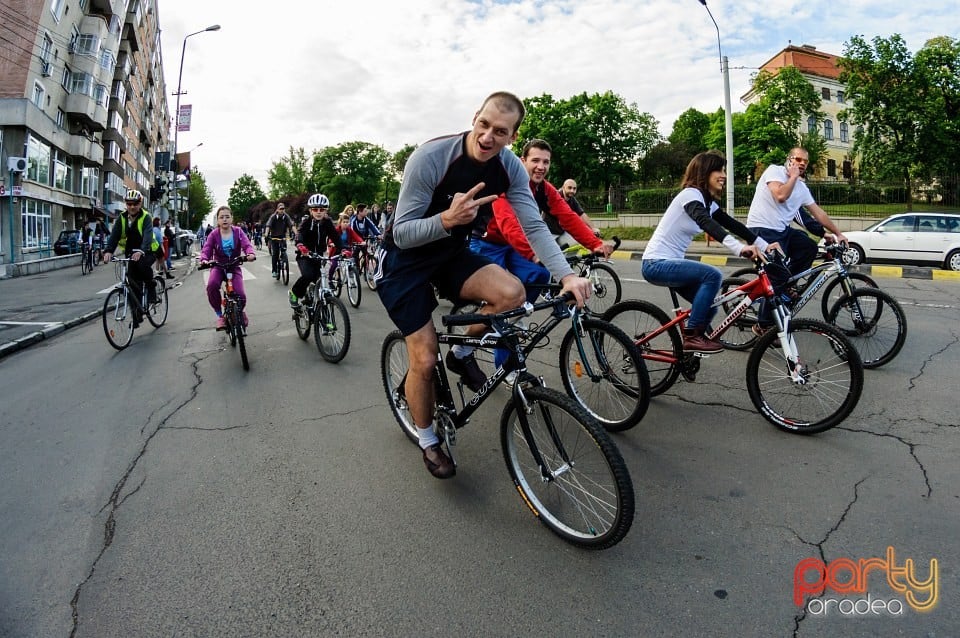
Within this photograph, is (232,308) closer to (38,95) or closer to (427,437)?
(427,437)

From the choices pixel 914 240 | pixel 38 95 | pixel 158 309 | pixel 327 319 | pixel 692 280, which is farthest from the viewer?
pixel 38 95

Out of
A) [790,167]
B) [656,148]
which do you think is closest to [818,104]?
[656,148]

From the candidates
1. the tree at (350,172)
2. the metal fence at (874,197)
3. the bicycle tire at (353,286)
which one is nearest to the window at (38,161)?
the bicycle tire at (353,286)

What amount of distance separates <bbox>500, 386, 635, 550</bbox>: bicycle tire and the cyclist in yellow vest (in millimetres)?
7240

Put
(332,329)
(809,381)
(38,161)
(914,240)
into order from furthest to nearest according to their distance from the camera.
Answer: (38,161) → (914,240) → (332,329) → (809,381)

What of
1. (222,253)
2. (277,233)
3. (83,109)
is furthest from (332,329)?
(83,109)

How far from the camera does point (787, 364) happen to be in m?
3.92

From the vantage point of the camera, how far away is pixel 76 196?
127ft

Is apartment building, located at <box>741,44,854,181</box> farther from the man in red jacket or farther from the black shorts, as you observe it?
the black shorts

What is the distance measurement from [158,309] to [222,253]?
2.31 metres

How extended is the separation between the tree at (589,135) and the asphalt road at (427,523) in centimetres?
5499

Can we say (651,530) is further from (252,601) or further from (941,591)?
(252,601)

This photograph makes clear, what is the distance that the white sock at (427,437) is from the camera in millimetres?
3301

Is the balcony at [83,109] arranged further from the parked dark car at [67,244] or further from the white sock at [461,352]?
the white sock at [461,352]
